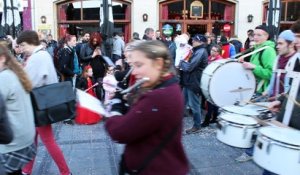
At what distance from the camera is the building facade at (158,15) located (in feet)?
44.9

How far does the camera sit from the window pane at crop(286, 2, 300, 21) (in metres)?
14.1

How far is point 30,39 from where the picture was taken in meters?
3.91

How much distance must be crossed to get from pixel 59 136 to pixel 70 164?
53.4 inches

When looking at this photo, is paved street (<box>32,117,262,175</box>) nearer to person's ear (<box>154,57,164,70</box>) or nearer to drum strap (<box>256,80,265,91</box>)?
drum strap (<box>256,80,265,91</box>)

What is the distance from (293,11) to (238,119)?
1239cm

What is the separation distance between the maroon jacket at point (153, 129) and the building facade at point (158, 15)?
39.5ft

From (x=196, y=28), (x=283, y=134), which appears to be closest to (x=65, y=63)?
(x=283, y=134)

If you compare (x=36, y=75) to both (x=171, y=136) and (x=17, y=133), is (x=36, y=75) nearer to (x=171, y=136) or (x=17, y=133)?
(x=17, y=133)

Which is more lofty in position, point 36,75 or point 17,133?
point 36,75

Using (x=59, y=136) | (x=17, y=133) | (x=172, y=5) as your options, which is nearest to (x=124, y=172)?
(x=17, y=133)

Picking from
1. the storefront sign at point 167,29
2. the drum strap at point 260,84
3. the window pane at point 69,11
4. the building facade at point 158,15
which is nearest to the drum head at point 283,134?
the drum strap at point 260,84

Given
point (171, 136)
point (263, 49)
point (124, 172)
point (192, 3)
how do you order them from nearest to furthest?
point (171, 136) → point (124, 172) → point (263, 49) → point (192, 3)

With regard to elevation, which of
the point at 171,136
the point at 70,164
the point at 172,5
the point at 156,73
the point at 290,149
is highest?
the point at 172,5

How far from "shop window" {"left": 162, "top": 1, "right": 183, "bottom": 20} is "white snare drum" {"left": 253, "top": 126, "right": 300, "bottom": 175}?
472 inches
